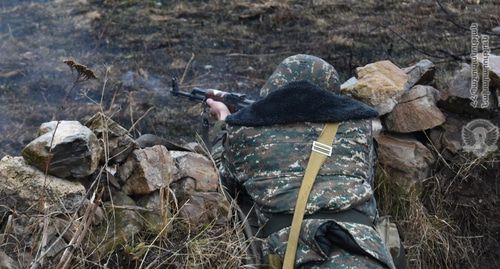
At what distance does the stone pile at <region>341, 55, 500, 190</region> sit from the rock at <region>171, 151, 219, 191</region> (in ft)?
3.83

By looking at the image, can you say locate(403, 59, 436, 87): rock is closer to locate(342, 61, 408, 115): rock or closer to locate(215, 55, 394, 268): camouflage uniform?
locate(342, 61, 408, 115): rock

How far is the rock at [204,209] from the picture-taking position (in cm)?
354

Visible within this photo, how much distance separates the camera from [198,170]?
3885 mm

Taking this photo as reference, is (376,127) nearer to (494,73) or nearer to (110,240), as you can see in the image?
(494,73)

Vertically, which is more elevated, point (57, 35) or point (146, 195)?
point (146, 195)

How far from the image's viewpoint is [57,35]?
7.33m

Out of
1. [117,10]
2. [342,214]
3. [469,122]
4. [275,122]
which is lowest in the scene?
[117,10]

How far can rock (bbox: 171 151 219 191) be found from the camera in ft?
12.6

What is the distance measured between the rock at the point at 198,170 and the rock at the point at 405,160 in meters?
1.19

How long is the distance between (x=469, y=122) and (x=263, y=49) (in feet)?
8.92

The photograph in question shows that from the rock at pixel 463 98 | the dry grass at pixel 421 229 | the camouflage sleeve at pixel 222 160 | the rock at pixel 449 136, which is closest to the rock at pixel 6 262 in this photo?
the camouflage sleeve at pixel 222 160

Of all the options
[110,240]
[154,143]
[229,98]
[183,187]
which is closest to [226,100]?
[229,98]

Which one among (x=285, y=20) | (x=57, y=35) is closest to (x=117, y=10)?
(x=57, y=35)

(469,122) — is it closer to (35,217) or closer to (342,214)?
(342,214)
